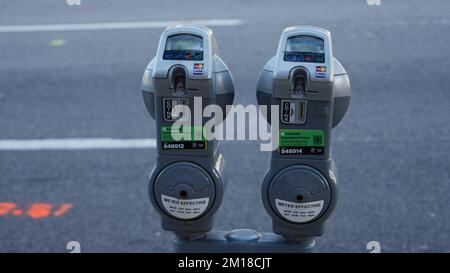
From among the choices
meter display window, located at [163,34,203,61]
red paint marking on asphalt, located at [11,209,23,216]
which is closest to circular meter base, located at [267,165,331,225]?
meter display window, located at [163,34,203,61]

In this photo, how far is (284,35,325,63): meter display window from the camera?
2.35 metres

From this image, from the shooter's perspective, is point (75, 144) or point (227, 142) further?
point (227, 142)

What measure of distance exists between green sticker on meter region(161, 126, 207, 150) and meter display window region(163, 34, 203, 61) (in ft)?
0.74

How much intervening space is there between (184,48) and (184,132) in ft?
0.89

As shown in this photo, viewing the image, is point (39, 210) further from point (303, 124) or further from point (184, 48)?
point (303, 124)

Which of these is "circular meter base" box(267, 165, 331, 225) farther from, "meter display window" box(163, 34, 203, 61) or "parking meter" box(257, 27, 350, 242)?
"meter display window" box(163, 34, 203, 61)

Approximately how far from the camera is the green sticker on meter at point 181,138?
240 cm

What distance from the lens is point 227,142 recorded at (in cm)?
598

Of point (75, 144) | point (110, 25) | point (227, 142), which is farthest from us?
point (110, 25)

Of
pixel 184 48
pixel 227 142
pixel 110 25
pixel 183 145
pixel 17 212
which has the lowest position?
pixel 17 212

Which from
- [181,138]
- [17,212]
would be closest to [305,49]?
[181,138]

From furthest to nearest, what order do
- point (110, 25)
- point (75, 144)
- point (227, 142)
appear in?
point (110, 25) < point (227, 142) < point (75, 144)

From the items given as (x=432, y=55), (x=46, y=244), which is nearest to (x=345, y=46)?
(x=432, y=55)

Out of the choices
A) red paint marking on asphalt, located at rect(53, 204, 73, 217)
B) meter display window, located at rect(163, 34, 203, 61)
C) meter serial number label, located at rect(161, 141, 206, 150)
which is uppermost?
meter display window, located at rect(163, 34, 203, 61)
